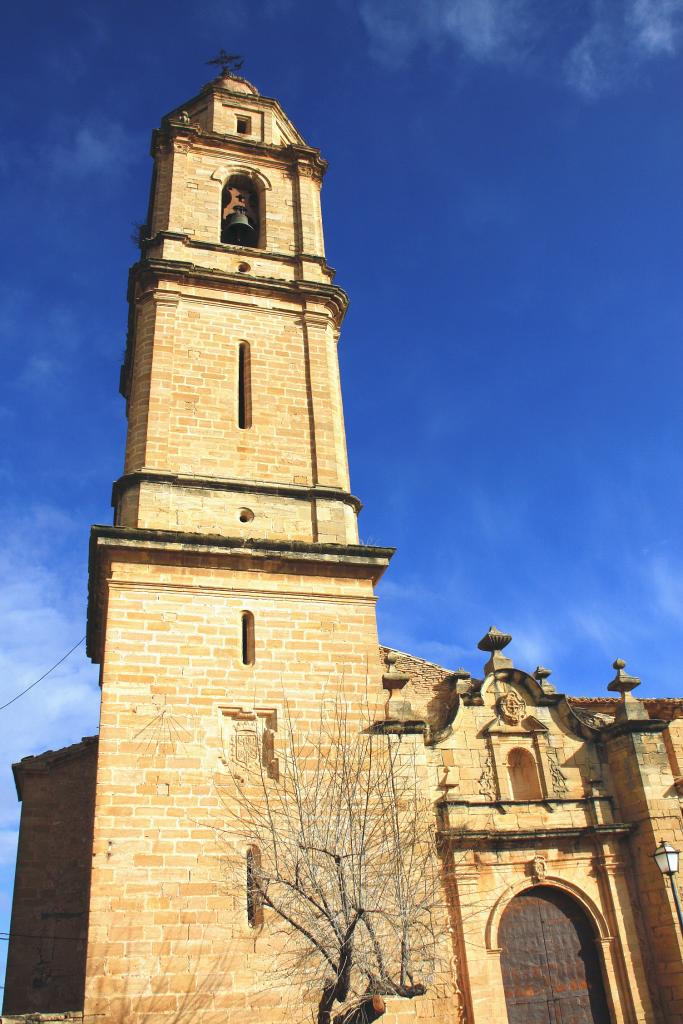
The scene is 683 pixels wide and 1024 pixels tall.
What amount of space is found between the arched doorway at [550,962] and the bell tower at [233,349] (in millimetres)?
5585

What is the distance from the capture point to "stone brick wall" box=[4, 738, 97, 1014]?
12.5m

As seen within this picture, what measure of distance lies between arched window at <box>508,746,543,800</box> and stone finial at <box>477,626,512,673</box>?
130 cm

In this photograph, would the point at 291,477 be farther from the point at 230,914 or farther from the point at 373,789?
the point at 230,914

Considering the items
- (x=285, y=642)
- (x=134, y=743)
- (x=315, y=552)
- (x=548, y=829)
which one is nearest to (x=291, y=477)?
(x=315, y=552)

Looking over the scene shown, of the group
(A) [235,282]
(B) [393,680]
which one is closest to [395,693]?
(B) [393,680]

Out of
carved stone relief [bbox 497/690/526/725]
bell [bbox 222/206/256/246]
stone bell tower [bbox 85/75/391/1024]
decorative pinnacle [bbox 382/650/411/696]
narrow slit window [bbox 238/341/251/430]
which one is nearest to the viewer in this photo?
stone bell tower [bbox 85/75/391/1024]

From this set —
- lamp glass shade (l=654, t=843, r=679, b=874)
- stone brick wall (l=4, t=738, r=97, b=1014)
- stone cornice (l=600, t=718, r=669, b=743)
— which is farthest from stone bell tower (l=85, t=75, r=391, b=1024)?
lamp glass shade (l=654, t=843, r=679, b=874)

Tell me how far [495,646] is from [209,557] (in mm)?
4835

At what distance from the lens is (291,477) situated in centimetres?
1354

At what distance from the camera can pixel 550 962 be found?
11.5 m

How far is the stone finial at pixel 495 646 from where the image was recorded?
44.7 ft

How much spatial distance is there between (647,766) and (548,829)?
5.58 ft

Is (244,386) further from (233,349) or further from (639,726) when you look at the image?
(639,726)

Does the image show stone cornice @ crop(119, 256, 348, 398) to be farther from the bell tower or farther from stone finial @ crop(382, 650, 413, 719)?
stone finial @ crop(382, 650, 413, 719)
